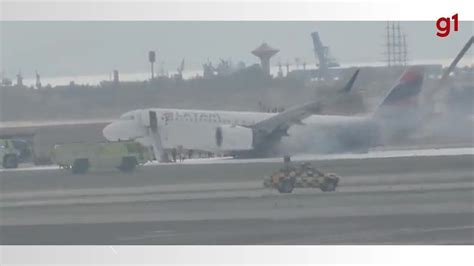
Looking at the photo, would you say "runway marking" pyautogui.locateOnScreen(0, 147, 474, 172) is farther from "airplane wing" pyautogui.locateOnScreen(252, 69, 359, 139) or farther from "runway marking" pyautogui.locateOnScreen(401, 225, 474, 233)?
"runway marking" pyautogui.locateOnScreen(401, 225, 474, 233)

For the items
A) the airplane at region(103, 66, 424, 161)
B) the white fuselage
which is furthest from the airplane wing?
the white fuselage

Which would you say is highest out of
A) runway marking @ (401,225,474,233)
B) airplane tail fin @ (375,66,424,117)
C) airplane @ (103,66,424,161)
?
airplane tail fin @ (375,66,424,117)

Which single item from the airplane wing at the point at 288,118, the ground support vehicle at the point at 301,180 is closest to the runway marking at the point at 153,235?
the ground support vehicle at the point at 301,180

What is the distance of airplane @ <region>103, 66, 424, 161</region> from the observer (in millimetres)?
18516

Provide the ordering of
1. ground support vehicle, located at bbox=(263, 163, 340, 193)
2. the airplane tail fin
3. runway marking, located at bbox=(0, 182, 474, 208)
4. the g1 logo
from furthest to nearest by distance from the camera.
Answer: ground support vehicle, located at bbox=(263, 163, 340, 193) → runway marking, located at bbox=(0, 182, 474, 208) → the airplane tail fin → the g1 logo

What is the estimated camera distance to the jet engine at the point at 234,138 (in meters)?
19.7

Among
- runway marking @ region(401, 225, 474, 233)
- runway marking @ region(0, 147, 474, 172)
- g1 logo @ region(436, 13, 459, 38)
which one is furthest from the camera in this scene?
runway marking @ region(0, 147, 474, 172)

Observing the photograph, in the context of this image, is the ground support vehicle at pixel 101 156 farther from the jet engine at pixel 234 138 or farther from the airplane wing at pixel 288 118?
the airplane wing at pixel 288 118

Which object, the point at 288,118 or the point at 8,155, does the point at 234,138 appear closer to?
the point at 288,118

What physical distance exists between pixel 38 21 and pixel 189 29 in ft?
7.47

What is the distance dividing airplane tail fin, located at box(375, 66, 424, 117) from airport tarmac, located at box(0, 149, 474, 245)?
3.33 ft

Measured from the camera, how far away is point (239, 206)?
677 inches

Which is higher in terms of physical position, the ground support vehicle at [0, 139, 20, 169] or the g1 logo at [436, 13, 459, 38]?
the g1 logo at [436, 13, 459, 38]

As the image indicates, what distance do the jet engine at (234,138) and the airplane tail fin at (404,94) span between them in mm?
2343
